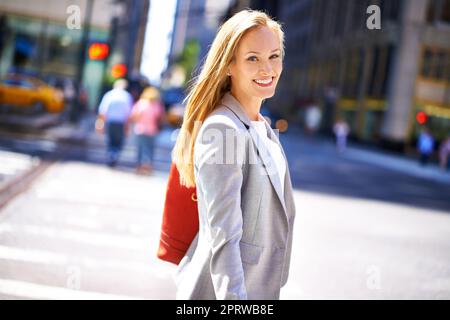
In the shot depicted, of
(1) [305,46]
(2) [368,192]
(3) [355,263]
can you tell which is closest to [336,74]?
(1) [305,46]

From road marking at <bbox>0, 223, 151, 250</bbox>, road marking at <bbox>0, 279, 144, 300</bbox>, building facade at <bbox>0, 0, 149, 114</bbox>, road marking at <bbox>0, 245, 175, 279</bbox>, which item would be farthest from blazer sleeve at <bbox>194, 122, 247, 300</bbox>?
building facade at <bbox>0, 0, 149, 114</bbox>

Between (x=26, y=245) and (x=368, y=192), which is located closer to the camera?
(x=26, y=245)

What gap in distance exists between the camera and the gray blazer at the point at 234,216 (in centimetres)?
201

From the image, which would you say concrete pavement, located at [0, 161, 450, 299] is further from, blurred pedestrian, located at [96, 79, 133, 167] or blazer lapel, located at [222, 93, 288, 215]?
blazer lapel, located at [222, 93, 288, 215]

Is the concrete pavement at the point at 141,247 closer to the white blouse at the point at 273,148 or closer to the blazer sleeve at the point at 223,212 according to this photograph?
the white blouse at the point at 273,148

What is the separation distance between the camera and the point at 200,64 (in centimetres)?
286

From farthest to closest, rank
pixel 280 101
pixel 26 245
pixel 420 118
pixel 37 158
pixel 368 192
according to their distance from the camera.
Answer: pixel 280 101, pixel 420 118, pixel 368 192, pixel 37 158, pixel 26 245

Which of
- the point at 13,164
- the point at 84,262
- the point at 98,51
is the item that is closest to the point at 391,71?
the point at 98,51

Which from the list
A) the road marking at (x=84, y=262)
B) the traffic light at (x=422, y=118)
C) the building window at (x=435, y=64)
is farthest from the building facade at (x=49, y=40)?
the road marking at (x=84, y=262)

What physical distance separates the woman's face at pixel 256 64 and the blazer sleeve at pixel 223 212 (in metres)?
0.32

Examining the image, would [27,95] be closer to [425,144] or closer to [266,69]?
[425,144]

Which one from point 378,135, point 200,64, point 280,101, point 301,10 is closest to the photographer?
point 200,64
